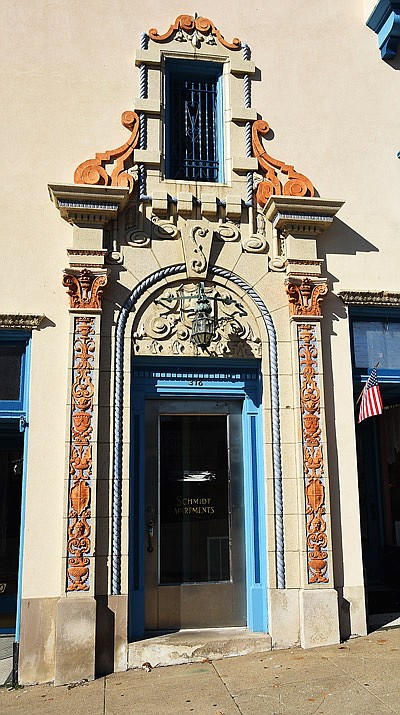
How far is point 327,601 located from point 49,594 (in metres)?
3.06

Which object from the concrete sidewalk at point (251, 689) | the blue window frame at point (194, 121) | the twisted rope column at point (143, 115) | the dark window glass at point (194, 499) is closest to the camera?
the concrete sidewalk at point (251, 689)

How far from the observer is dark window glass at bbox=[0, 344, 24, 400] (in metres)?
7.26

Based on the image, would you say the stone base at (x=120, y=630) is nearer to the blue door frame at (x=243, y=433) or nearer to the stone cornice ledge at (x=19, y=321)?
the blue door frame at (x=243, y=433)

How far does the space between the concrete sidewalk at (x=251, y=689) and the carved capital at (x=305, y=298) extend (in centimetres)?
382

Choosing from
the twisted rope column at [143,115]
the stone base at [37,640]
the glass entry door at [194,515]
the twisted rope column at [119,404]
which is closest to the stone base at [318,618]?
the glass entry door at [194,515]

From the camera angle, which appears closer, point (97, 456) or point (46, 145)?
point (97, 456)

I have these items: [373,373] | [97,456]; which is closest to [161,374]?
[97,456]

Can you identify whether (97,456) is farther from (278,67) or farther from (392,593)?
(278,67)

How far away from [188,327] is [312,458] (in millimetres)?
2125

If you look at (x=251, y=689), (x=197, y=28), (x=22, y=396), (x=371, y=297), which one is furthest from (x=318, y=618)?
(x=197, y=28)

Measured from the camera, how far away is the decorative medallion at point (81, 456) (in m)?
6.72

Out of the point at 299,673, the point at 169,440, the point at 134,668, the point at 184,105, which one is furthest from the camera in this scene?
the point at 184,105

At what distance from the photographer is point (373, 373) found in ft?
26.0

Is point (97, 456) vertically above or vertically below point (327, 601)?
above
